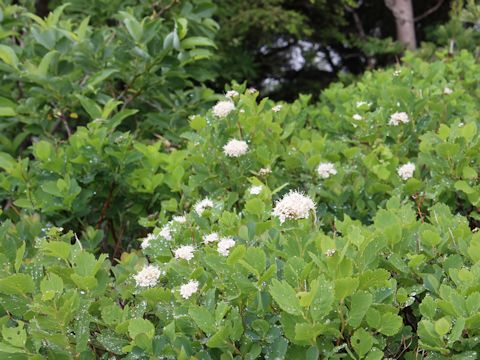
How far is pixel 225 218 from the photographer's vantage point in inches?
69.4

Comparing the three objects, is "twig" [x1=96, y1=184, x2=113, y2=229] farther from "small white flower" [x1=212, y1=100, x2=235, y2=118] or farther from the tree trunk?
the tree trunk

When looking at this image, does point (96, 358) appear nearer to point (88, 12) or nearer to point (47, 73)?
point (47, 73)

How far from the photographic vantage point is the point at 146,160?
8.62 ft

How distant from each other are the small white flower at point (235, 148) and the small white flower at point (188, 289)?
90 cm

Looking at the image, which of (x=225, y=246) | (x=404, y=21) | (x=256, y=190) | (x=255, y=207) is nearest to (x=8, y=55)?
(x=256, y=190)

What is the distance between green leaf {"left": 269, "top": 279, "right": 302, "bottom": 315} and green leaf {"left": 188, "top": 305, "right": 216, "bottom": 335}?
17 cm

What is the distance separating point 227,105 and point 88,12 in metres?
2.23

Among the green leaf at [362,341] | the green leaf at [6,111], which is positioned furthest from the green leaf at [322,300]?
the green leaf at [6,111]

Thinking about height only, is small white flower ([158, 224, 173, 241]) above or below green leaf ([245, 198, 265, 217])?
below

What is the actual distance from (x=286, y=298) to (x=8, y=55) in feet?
7.33

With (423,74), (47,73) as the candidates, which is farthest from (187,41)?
(423,74)

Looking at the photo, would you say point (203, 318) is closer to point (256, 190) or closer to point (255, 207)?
point (255, 207)

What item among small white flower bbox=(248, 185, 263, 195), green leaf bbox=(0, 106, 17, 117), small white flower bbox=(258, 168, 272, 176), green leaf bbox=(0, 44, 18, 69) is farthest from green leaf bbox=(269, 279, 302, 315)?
green leaf bbox=(0, 44, 18, 69)

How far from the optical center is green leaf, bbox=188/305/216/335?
50.0 inches
